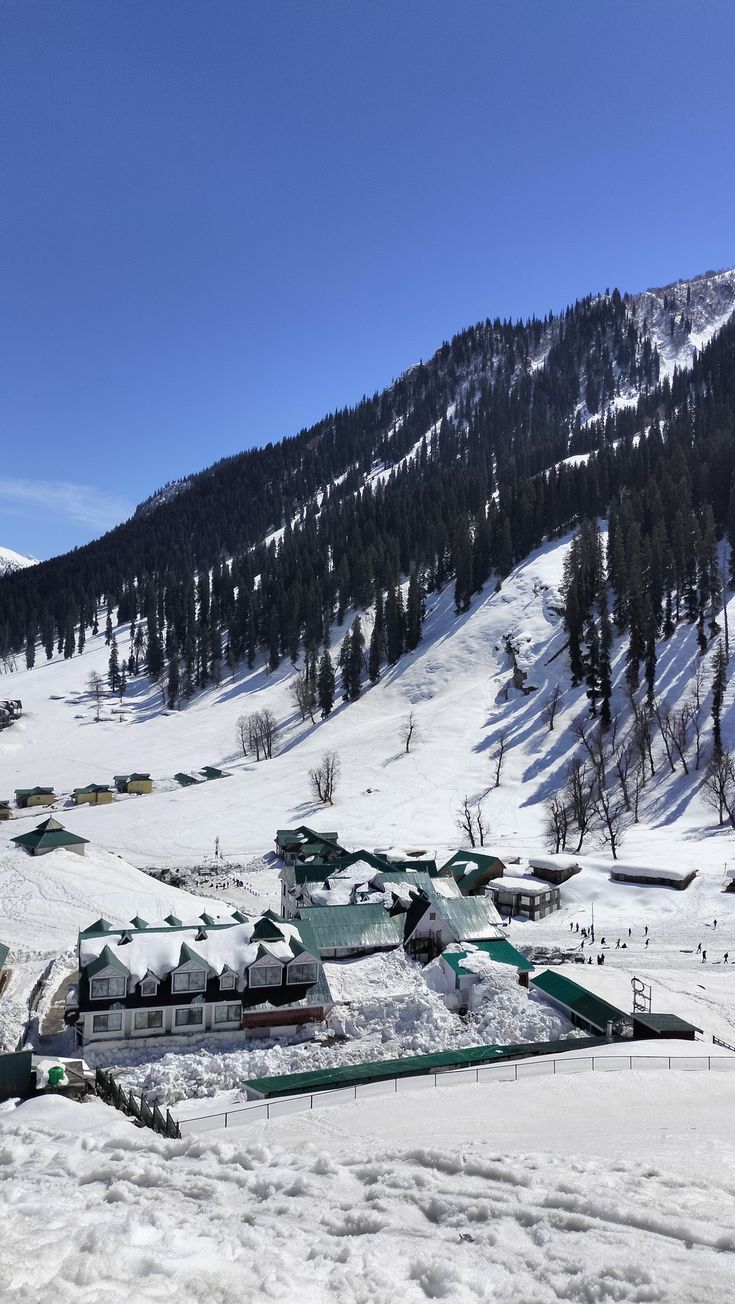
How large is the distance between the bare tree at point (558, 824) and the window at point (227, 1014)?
118ft

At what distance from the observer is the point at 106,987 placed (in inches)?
1163

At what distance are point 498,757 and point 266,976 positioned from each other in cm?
5122

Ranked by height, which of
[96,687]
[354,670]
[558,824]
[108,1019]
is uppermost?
[354,670]

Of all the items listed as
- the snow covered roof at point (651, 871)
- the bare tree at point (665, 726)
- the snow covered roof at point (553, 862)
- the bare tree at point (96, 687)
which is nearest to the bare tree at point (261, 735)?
the bare tree at point (96, 687)

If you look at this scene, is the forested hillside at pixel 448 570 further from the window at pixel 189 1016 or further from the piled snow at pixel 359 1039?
the window at pixel 189 1016

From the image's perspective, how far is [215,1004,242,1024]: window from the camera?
30594 millimetres

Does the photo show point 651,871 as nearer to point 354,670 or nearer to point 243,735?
point 243,735

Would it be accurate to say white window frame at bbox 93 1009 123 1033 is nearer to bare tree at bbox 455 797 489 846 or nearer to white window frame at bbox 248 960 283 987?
white window frame at bbox 248 960 283 987

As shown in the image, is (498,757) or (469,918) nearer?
(469,918)

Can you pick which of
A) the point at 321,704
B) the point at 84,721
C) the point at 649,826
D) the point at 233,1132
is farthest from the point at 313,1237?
the point at 84,721

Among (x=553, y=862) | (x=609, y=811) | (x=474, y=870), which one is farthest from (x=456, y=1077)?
(x=609, y=811)

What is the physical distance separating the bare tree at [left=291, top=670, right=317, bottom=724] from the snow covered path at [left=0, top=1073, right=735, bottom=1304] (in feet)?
277

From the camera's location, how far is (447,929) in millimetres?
38594

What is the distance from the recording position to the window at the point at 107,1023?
96.4 ft
